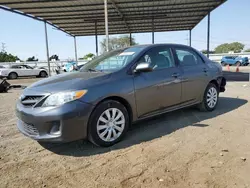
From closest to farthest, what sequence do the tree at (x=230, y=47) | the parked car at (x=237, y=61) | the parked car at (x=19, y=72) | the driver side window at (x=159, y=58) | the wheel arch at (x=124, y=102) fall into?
the wheel arch at (x=124, y=102) < the driver side window at (x=159, y=58) < the parked car at (x=19, y=72) < the parked car at (x=237, y=61) < the tree at (x=230, y=47)

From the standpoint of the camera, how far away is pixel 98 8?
50.8ft

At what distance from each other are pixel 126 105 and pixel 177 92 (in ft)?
4.26

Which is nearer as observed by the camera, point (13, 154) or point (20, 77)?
point (13, 154)

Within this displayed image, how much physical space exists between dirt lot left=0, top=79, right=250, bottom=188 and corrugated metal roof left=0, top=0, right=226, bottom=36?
11.3 metres

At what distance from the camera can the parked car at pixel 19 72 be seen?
2253cm

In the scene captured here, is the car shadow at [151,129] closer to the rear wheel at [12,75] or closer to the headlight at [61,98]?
the headlight at [61,98]

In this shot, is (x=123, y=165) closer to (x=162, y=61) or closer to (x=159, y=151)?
(x=159, y=151)

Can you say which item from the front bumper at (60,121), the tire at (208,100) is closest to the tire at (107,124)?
the front bumper at (60,121)

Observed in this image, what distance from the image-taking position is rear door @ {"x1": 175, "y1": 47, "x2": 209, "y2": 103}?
4887 millimetres

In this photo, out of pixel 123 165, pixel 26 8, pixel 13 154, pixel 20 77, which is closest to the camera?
pixel 123 165

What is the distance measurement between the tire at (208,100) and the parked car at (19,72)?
70.4 feet

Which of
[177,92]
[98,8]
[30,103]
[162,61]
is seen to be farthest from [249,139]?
[98,8]

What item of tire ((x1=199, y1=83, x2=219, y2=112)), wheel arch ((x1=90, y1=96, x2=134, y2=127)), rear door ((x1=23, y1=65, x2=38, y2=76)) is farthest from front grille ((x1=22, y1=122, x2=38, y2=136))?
rear door ((x1=23, y1=65, x2=38, y2=76))

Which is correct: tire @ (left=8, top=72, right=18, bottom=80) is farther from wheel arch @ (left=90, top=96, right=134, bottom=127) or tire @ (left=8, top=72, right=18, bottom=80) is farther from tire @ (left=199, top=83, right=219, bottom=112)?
wheel arch @ (left=90, top=96, right=134, bottom=127)
